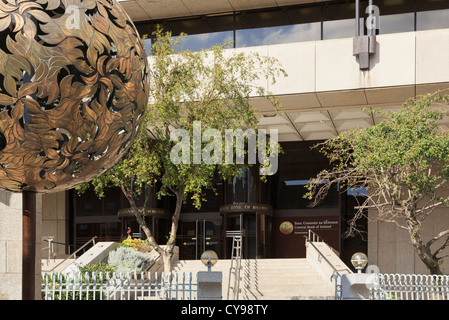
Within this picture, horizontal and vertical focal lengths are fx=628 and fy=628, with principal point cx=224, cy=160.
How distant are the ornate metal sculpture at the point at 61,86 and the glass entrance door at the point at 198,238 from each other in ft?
82.2

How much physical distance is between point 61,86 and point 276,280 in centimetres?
1637

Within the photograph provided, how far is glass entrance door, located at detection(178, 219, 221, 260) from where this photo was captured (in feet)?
93.5

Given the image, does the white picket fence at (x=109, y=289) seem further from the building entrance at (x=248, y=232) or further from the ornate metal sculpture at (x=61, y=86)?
the building entrance at (x=248, y=232)

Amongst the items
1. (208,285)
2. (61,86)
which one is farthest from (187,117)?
(61,86)

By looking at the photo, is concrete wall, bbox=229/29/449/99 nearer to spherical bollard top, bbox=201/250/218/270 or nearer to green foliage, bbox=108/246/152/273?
green foliage, bbox=108/246/152/273

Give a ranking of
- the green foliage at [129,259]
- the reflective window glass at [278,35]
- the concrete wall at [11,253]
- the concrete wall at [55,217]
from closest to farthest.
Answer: the concrete wall at [11,253]
the green foliage at [129,259]
the reflective window glass at [278,35]
the concrete wall at [55,217]

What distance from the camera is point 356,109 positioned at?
2175 centimetres

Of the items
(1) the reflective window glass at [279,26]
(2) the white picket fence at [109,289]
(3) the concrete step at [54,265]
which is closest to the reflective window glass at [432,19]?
(1) the reflective window glass at [279,26]

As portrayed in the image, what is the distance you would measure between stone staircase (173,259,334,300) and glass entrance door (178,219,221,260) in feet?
20.9

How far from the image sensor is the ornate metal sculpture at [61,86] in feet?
10.3

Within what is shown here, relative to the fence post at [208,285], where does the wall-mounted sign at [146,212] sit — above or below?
above

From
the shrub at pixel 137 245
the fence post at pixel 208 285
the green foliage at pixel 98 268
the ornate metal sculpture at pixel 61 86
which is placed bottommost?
the green foliage at pixel 98 268

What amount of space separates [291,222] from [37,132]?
84.0ft
